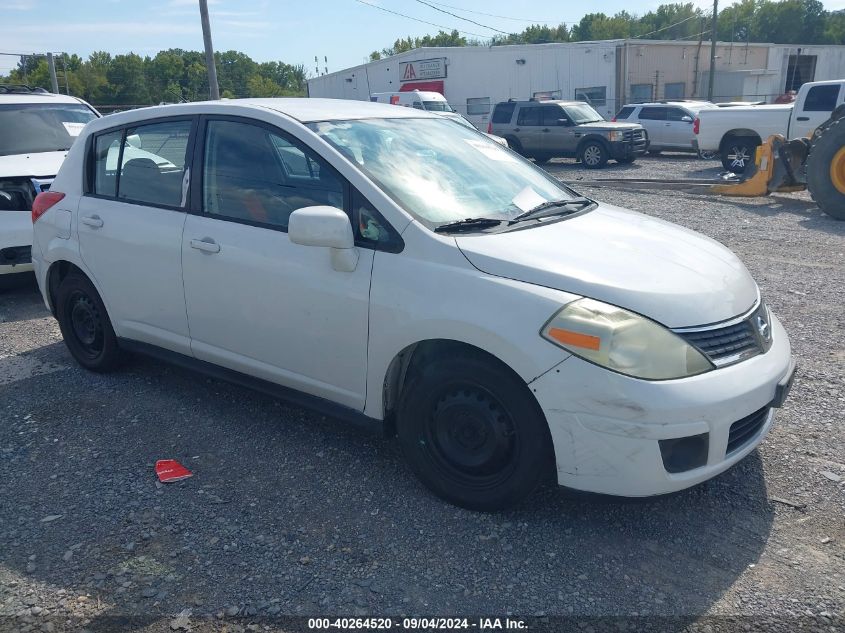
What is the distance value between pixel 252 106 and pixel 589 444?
2.61m

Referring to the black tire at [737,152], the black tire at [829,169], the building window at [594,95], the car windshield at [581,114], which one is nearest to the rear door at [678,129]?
the car windshield at [581,114]

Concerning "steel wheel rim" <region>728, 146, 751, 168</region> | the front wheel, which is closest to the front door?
"steel wheel rim" <region>728, 146, 751, 168</region>

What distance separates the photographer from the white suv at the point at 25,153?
7211 mm

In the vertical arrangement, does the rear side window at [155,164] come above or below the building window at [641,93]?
below

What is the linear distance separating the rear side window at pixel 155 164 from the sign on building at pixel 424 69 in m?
32.0

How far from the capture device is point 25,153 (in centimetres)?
825

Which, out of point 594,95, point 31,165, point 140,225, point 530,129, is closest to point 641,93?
point 594,95

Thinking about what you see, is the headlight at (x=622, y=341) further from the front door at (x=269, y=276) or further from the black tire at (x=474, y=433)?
the front door at (x=269, y=276)

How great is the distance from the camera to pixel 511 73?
112ft

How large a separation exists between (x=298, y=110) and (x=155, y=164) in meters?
1.11

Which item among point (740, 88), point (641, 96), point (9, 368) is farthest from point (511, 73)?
point (9, 368)

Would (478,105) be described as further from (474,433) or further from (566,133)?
(474,433)

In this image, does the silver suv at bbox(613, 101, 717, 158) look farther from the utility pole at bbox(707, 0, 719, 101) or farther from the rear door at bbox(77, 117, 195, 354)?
the rear door at bbox(77, 117, 195, 354)

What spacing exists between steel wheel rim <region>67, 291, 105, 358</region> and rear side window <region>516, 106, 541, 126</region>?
18.0m
